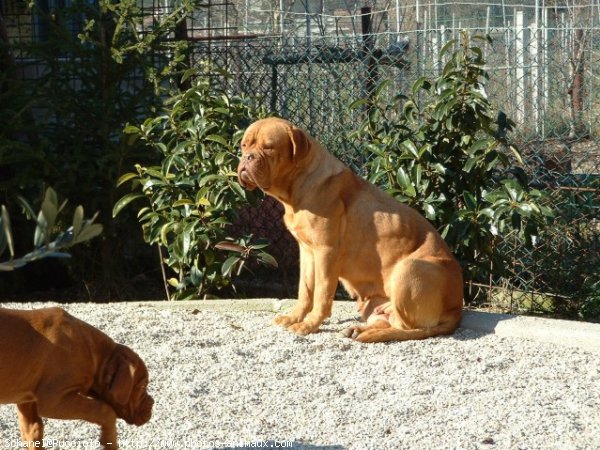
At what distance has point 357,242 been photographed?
18.3 ft

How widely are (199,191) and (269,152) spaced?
4.16 feet

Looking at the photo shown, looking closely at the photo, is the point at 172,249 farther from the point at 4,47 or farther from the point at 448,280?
the point at 4,47

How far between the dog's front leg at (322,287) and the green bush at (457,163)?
992 millimetres

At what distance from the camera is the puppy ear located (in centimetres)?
329

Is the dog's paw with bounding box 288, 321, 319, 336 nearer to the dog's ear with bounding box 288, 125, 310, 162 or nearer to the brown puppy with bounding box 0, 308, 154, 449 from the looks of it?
the dog's ear with bounding box 288, 125, 310, 162

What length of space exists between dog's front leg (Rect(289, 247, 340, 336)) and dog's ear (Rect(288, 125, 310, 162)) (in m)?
0.55

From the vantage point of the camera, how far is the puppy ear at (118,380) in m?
3.29

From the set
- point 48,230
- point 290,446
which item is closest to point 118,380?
point 290,446

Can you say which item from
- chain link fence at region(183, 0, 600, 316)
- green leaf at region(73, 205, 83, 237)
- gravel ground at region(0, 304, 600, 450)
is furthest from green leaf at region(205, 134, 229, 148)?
green leaf at region(73, 205, 83, 237)

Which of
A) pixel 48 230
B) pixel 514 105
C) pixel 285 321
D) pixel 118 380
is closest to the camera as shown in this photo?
pixel 48 230

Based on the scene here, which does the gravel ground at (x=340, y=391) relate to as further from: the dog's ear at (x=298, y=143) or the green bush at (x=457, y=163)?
the dog's ear at (x=298, y=143)

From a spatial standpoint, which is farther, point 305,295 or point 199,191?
point 199,191

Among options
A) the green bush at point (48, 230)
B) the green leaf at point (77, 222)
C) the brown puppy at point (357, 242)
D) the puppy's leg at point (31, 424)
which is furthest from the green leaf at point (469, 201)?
the green leaf at point (77, 222)

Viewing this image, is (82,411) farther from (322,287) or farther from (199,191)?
(199,191)
